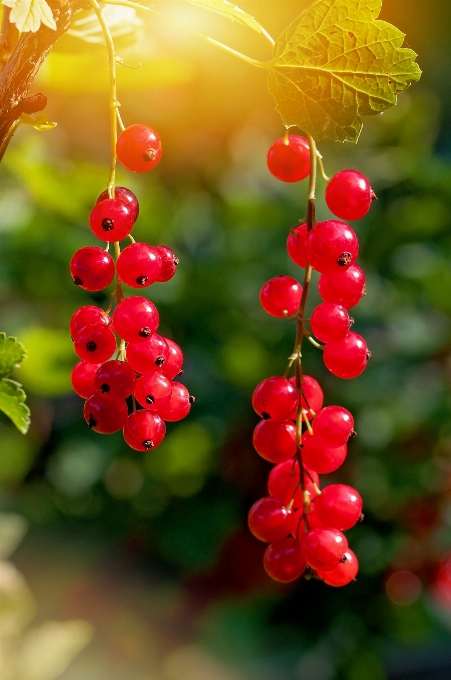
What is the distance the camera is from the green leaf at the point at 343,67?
479 mm

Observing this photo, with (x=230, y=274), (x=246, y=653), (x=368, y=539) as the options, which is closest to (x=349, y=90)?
(x=230, y=274)

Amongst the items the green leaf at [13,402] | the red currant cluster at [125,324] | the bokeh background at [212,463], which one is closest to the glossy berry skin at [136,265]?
the red currant cluster at [125,324]

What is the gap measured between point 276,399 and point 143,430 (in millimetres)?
110

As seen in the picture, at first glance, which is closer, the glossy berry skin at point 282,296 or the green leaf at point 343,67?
the green leaf at point 343,67

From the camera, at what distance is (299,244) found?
1.99 feet

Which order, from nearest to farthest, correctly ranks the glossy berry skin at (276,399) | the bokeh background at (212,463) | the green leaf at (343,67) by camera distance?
the green leaf at (343,67), the glossy berry skin at (276,399), the bokeh background at (212,463)

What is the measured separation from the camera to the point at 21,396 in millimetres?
498

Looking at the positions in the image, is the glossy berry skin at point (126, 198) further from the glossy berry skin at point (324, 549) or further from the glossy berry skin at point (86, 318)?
the glossy berry skin at point (324, 549)

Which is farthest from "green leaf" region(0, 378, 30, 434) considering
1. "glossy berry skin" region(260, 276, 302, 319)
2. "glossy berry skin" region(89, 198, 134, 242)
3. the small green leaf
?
"glossy berry skin" region(260, 276, 302, 319)

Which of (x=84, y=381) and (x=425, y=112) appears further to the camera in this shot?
(x=425, y=112)

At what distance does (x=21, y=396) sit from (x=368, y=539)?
1588 mm

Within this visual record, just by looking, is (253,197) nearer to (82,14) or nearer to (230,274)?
(230,274)

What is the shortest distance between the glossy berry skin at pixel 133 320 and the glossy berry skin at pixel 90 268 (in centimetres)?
2

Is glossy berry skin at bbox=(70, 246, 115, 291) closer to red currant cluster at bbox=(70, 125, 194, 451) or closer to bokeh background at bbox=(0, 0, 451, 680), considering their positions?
red currant cluster at bbox=(70, 125, 194, 451)
